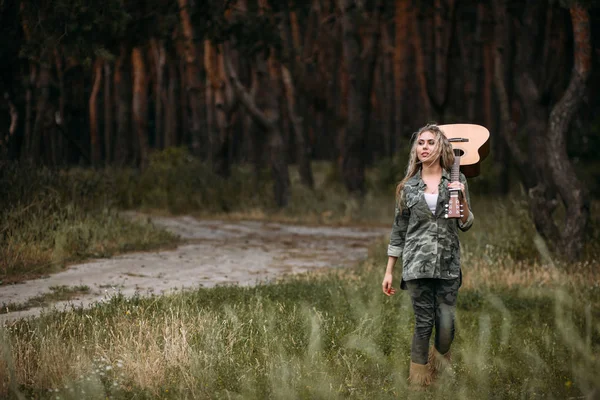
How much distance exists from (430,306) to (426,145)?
1146 mm

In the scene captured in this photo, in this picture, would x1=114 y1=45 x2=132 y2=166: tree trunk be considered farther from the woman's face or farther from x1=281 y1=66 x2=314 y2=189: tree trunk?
the woman's face

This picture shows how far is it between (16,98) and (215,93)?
5859mm

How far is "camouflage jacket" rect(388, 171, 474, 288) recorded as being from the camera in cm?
596

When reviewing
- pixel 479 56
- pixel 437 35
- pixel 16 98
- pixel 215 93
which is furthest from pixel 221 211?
pixel 479 56

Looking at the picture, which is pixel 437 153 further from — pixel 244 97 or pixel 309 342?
pixel 244 97

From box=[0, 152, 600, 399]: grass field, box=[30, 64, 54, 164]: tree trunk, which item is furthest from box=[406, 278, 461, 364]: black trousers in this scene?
box=[30, 64, 54, 164]: tree trunk

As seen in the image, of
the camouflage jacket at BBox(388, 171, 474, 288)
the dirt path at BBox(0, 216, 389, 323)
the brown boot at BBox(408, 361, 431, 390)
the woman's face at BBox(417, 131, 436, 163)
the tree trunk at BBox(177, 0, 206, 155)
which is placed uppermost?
the tree trunk at BBox(177, 0, 206, 155)

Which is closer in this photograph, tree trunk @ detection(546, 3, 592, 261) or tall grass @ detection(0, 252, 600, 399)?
tall grass @ detection(0, 252, 600, 399)

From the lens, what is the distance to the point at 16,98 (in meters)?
24.0

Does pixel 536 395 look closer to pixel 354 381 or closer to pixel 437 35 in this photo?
pixel 354 381

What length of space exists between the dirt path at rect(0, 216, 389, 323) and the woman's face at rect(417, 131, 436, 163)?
380cm

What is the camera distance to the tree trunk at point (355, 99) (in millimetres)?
20750

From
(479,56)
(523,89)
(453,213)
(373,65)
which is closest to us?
(453,213)

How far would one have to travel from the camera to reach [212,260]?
42.6 ft
